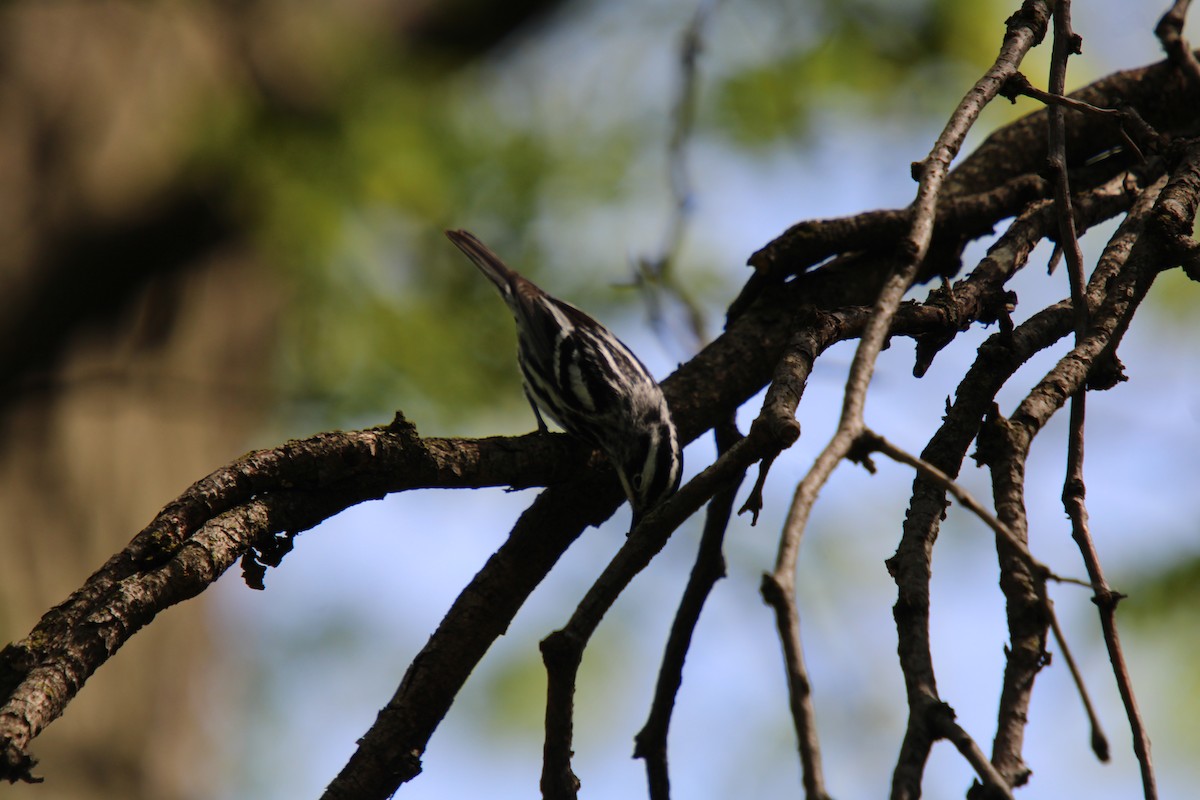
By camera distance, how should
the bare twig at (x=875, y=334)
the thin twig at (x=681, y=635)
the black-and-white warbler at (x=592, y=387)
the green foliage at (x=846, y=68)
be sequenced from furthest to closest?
the green foliage at (x=846, y=68) → the black-and-white warbler at (x=592, y=387) → the thin twig at (x=681, y=635) → the bare twig at (x=875, y=334)

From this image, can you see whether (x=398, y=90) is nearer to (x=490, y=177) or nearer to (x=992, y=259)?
(x=490, y=177)

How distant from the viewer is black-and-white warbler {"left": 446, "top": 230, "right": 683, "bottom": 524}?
13.2 ft

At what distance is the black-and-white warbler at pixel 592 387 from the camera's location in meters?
4.02

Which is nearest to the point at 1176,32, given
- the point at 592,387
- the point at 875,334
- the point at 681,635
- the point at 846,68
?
the point at 875,334

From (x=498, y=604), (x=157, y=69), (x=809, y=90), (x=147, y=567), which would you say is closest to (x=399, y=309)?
(x=157, y=69)

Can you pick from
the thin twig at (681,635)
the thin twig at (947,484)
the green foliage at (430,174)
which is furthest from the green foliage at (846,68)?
the thin twig at (947,484)

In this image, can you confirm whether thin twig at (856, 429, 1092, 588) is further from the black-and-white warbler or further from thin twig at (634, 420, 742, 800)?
the black-and-white warbler

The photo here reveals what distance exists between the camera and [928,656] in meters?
2.02

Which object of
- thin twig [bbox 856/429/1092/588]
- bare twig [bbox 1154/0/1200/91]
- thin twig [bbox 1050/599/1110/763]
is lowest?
thin twig [bbox 1050/599/1110/763]

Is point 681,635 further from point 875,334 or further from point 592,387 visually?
point 592,387

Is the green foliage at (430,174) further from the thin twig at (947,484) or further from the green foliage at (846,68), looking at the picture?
the thin twig at (947,484)

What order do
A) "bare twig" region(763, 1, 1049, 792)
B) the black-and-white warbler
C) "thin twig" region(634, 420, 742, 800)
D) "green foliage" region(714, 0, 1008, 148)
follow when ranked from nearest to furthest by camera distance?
1. "bare twig" region(763, 1, 1049, 792)
2. "thin twig" region(634, 420, 742, 800)
3. the black-and-white warbler
4. "green foliage" region(714, 0, 1008, 148)

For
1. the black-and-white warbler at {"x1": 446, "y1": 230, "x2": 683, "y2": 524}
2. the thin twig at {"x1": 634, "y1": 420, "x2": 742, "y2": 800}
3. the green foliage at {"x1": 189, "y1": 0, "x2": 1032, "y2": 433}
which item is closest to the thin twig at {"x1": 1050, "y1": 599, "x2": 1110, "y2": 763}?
the thin twig at {"x1": 634, "y1": 420, "x2": 742, "y2": 800}

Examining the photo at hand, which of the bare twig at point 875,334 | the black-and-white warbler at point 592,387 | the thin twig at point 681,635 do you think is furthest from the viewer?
the black-and-white warbler at point 592,387
